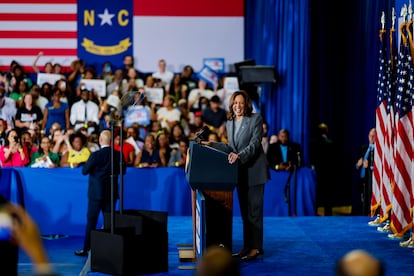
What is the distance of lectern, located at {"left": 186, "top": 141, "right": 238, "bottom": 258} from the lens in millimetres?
6668

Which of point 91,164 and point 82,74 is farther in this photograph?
point 82,74

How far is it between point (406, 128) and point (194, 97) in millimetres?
6007

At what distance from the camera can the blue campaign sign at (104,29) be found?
608 inches

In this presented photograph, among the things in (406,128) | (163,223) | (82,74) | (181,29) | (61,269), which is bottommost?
(61,269)

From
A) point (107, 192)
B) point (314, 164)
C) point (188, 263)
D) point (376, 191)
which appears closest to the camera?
point (188, 263)

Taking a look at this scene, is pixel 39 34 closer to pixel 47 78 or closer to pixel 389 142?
pixel 47 78

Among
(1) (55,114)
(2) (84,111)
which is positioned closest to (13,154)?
(1) (55,114)

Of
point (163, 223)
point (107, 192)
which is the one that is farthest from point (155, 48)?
point (163, 223)

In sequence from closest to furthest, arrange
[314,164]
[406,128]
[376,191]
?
[406,128] → [376,191] → [314,164]

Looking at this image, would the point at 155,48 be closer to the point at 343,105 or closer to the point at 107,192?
the point at 343,105

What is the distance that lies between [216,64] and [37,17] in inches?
143

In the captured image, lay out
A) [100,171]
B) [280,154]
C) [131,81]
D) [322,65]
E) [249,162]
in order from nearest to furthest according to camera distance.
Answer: [249,162]
[100,171]
[280,154]
[131,81]
[322,65]

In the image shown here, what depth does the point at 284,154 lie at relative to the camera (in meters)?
11.5

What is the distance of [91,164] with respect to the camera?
359 inches
